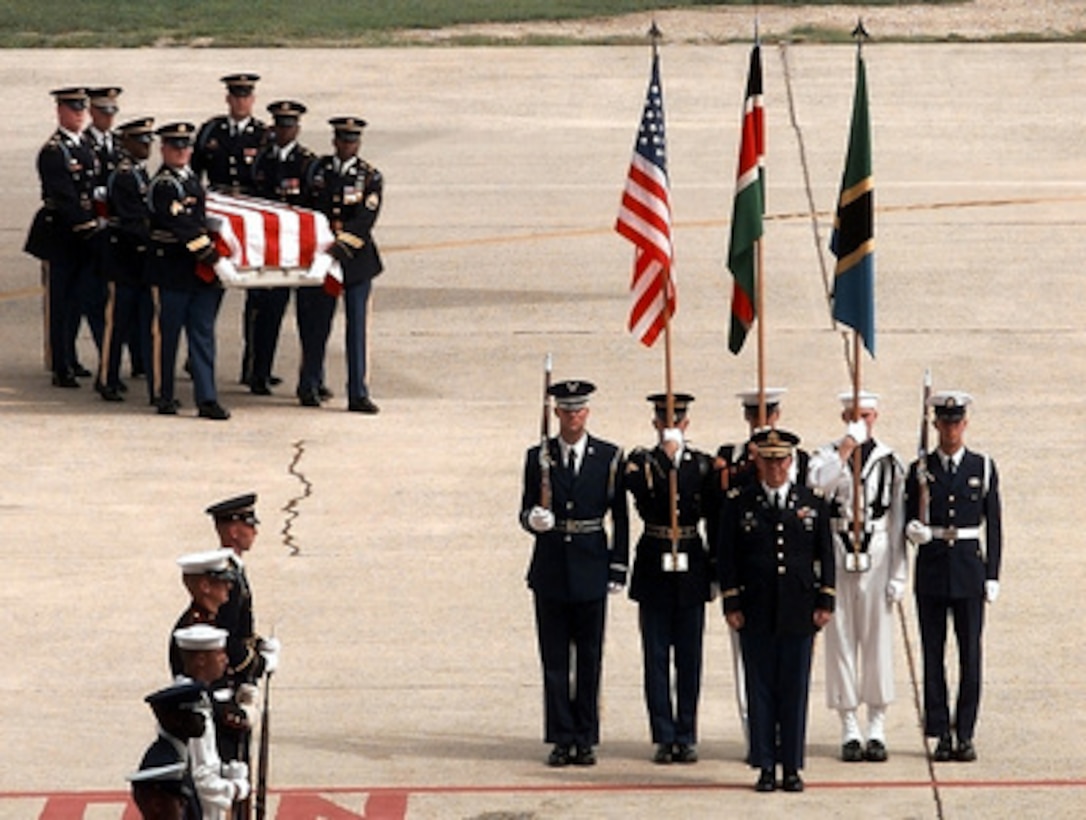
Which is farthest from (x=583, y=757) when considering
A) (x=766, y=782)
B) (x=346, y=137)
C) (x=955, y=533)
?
(x=346, y=137)

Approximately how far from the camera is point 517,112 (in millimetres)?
28594

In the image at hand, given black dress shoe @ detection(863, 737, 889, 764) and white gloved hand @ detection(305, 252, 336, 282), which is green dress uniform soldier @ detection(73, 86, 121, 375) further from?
black dress shoe @ detection(863, 737, 889, 764)

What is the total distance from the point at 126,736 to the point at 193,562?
206 centimetres

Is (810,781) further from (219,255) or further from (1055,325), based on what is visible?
(1055,325)

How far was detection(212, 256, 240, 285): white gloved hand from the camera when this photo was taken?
→ 720 inches

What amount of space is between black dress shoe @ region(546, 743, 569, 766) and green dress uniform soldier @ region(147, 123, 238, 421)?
20.9ft

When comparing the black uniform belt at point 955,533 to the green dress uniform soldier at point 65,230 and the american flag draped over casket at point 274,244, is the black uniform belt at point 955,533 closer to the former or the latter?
the american flag draped over casket at point 274,244

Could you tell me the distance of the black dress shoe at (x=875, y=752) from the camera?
12680 millimetres

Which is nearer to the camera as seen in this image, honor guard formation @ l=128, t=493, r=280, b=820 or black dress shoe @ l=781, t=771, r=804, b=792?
honor guard formation @ l=128, t=493, r=280, b=820

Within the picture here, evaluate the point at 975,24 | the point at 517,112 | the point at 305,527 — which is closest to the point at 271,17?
the point at 517,112

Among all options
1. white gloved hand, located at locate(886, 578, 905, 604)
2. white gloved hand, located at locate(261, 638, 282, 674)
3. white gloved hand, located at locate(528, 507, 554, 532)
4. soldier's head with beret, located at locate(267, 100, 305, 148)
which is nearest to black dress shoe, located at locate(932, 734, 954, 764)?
white gloved hand, located at locate(886, 578, 905, 604)

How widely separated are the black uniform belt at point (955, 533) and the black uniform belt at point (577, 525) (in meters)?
1.45

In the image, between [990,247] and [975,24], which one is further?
[975,24]

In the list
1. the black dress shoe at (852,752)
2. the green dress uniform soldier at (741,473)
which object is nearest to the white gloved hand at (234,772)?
the green dress uniform soldier at (741,473)
